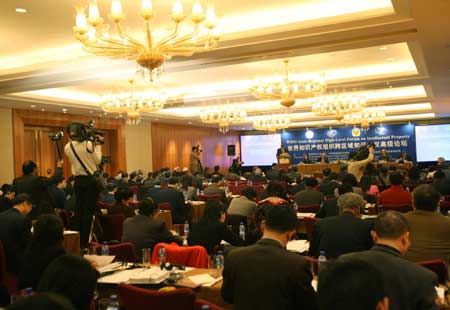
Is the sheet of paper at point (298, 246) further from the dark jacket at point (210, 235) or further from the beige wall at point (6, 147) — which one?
the beige wall at point (6, 147)

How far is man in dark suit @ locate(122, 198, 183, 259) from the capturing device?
15.2ft

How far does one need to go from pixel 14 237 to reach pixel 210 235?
6.30 feet

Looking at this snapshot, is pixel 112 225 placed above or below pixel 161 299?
below

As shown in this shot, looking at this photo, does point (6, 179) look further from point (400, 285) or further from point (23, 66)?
point (400, 285)

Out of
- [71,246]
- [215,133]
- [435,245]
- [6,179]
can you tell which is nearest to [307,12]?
[435,245]

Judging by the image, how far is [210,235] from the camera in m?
4.68

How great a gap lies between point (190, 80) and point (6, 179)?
6.14 m

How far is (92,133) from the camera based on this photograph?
19.7ft

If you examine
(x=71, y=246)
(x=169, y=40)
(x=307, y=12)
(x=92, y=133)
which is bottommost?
(x=71, y=246)

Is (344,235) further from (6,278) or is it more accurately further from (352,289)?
(6,278)

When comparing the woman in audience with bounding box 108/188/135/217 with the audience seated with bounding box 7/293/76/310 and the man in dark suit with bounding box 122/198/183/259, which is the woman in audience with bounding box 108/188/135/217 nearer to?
the man in dark suit with bounding box 122/198/183/259

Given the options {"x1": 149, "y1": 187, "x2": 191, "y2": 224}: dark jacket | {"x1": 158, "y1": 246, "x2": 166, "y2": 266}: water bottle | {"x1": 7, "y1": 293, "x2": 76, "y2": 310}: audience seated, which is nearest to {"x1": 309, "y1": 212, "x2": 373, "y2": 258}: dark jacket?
{"x1": 158, "y1": 246, "x2": 166, "y2": 266}: water bottle

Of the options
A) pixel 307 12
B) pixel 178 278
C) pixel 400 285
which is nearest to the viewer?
pixel 400 285

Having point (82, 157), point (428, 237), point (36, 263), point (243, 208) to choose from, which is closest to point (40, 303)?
point (36, 263)
